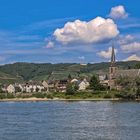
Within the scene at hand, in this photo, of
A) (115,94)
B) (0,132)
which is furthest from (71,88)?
(0,132)

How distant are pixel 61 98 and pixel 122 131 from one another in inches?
5268

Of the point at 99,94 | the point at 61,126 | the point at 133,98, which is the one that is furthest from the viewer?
the point at 99,94

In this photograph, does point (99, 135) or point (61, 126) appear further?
point (61, 126)

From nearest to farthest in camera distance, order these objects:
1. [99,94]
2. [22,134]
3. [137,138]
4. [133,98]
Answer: [137,138] < [22,134] < [133,98] < [99,94]

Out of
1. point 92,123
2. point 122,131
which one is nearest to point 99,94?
point 92,123

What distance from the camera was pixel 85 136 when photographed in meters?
58.1

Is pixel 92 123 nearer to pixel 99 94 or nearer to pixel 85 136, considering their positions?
pixel 85 136

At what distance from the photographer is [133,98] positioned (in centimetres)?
17738

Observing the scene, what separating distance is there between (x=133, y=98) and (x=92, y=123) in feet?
342

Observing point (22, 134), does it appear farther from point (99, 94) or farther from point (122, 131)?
point (99, 94)

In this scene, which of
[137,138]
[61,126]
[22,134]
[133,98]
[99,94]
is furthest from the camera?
[99,94]

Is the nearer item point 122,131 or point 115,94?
point 122,131

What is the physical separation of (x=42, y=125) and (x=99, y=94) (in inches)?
4750

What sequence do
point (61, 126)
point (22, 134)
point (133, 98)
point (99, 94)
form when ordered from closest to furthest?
point (22, 134) < point (61, 126) < point (133, 98) < point (99, 94)
